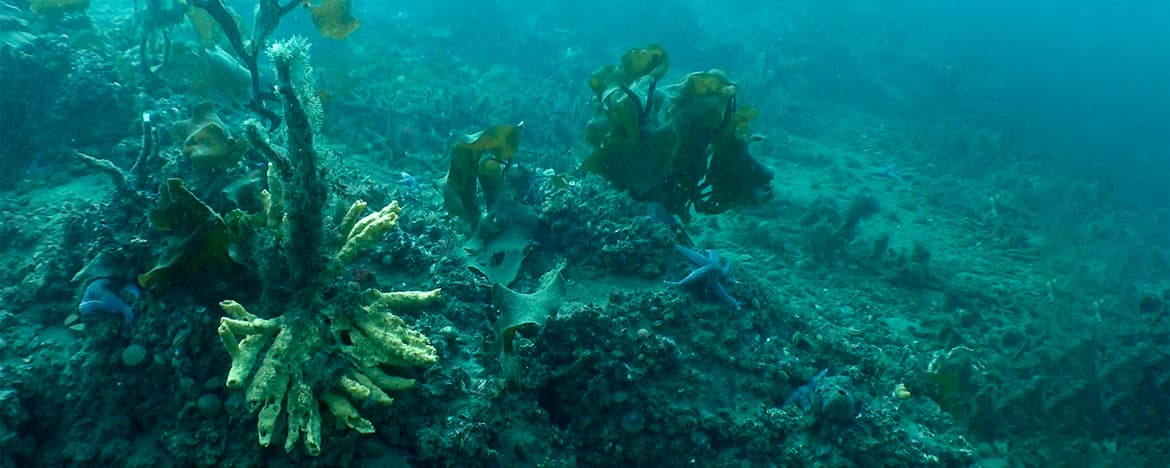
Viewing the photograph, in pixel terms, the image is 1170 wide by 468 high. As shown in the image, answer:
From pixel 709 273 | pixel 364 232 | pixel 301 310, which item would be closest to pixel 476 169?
pixel 709 273

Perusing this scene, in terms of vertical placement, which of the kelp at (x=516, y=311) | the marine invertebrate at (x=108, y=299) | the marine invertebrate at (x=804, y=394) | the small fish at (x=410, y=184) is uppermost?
the marine invertebrate at (x=108, y=299)

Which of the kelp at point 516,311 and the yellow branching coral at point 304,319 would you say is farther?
the kelp at point 516,311

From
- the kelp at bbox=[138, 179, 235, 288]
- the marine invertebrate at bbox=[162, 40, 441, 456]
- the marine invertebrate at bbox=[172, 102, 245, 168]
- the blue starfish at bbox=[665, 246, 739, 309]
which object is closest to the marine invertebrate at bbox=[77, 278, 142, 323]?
the kelp at bbox=[138, 179, 235, 288]

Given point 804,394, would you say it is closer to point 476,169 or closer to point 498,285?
point 498,285

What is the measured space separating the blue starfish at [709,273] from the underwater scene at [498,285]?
41 millimetres

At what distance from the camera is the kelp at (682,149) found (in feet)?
16.7

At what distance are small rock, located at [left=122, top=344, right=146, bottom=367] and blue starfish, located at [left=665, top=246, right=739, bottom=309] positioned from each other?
3.21 metres

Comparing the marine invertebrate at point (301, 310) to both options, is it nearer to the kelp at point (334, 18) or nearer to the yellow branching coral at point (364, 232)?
the yellow branching coral at point (364, 232)

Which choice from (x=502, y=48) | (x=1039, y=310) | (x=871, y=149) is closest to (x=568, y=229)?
(x=1039, y=310)

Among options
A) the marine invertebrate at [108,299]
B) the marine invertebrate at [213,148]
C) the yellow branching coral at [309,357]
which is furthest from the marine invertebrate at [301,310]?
the marine invertebrate at [213,148]

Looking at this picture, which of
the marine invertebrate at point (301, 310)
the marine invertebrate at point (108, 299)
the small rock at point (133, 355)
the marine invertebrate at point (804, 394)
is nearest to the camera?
the marine invertebrate at point (301, 310)

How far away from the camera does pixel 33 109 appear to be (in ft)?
18.4

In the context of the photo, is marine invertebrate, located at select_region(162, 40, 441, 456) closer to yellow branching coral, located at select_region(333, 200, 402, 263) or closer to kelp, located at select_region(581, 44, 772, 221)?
yellow branching coral, located at select_region(333, 200, 402, 263)

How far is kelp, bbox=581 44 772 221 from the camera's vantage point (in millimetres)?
5102
